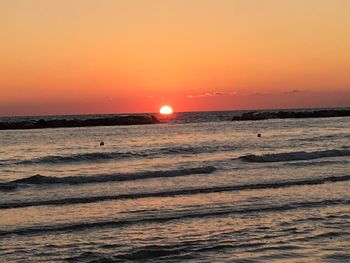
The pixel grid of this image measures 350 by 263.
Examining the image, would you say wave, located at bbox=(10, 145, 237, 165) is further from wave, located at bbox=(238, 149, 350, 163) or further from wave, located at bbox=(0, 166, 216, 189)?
wave, located at bbox=(0, 166, 216, 189)

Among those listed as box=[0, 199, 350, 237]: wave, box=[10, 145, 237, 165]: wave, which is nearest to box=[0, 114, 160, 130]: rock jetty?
box=[10, 145, 237, 165]: wave

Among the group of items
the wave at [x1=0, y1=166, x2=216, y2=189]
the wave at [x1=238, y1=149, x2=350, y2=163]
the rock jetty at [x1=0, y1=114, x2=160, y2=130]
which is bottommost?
the wave at [x1=238, y1=149, x2=350, y2=163]

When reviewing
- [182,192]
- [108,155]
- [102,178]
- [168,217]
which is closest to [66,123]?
[108,155]

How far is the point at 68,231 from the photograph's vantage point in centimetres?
1247

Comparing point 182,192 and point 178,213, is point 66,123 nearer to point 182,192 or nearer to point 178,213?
point 182,192

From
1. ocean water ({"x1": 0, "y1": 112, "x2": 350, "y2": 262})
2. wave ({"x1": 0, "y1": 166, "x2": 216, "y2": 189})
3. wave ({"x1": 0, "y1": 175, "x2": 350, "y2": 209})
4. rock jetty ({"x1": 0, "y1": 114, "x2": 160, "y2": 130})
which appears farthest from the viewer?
rock jetty ({"x1": 0, "y1": 114, "x2": 160, "y2": 130})

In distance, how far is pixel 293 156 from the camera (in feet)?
104

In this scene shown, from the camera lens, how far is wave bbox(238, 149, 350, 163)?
30673 millimetres

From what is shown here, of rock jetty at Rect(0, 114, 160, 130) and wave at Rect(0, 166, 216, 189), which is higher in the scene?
rock jetty at Rect(0, 114, 160, 130)

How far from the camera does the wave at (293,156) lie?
101 ft

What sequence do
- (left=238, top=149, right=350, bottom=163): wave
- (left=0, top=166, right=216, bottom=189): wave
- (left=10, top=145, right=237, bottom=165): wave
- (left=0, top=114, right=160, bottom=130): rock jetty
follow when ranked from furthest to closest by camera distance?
(left=0, top=114, right=160, bottom=130): rock jetty < (left=10, top=145, right=237, bottom=165): wave < (left=238, top=149, right=350, bottom=163): wave < (left=0, top=166, right=216, bottom=189): wave

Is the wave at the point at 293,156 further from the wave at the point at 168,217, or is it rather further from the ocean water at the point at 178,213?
the wave at the point at 168,217

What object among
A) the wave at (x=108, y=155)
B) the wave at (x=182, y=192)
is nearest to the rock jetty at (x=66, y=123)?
the wave at (x=108, y=155)

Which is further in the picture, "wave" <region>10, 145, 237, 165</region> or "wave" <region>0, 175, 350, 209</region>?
"wave" <region>10, 145, 237, 165</region>
